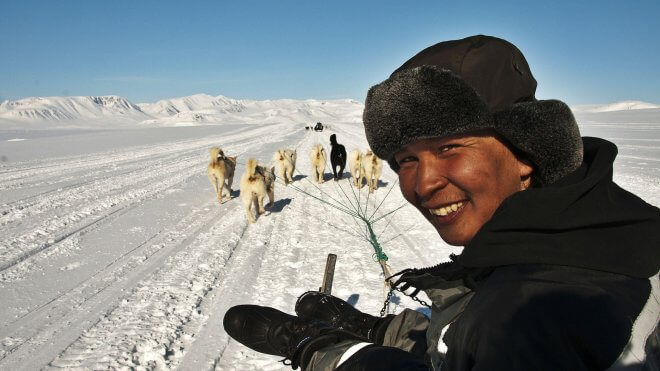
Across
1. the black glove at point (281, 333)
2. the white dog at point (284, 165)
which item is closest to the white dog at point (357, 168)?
the white dog at point (284, 165)

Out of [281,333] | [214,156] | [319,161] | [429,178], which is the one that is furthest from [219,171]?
[429,178]

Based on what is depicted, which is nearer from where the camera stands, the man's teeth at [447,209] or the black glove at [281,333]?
the man's teeth at [447,209]

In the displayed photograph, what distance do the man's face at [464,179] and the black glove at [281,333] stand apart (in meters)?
1.05

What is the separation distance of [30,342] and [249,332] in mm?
1711

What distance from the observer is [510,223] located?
1.09 m

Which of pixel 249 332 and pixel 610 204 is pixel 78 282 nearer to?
pixel 249 332

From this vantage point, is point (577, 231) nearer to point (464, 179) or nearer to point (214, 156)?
point (464, 179)

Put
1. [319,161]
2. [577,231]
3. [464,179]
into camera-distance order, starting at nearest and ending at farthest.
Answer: [577,231]
[464,179]
[319,161]

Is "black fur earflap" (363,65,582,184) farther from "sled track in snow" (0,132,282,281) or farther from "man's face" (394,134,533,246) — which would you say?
"sled track in snow" (0,132,282,281)

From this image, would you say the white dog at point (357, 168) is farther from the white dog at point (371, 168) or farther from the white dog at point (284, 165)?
the white dog at point (284, 165)

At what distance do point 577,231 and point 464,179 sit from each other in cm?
36

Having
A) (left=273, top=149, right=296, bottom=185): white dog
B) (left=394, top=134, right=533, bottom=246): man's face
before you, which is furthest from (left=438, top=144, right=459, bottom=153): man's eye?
(left=273, top=149, right=296, bottom=185): white dog

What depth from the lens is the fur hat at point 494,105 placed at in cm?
131

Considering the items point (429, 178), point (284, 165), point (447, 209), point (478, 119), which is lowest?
point (284, 165)
